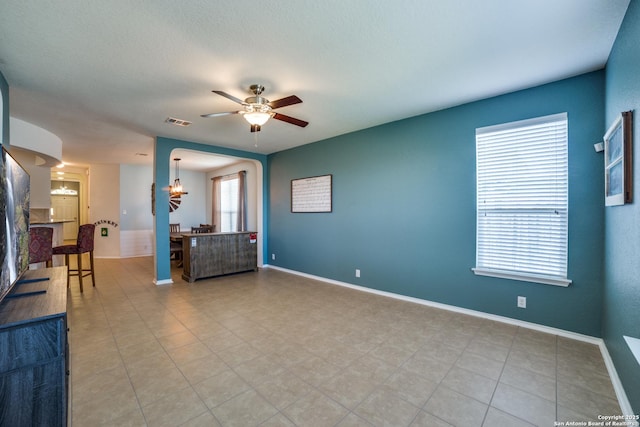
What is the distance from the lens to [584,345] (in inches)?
98.0

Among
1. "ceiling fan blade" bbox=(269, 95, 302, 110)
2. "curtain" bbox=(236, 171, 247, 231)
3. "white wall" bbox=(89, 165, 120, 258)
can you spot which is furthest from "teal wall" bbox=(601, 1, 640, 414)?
"white wall" bbox=(89, 165, 120, 258)

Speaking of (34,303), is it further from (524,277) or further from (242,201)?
(242,201)

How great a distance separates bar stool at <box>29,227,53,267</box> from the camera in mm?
3541

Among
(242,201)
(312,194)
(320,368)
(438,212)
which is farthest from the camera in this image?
(242,201)

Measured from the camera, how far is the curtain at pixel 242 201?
22.7 feet

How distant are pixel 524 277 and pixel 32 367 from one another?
152 inches

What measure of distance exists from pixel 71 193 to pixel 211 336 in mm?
11187

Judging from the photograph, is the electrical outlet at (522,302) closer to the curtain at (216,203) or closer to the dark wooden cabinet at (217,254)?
the dark wooden cabinet at (217,254)

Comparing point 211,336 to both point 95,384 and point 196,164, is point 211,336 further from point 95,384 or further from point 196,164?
point 196,164

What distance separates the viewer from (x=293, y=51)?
2.22 meters

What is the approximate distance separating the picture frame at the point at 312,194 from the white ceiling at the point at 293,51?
→ 1653 mm

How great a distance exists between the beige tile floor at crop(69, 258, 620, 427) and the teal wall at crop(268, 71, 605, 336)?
1.23ft

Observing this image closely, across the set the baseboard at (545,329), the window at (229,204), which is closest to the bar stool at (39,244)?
the window at (229,204)

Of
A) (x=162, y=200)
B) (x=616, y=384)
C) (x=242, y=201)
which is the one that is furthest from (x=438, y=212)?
(x=242, y=201)
